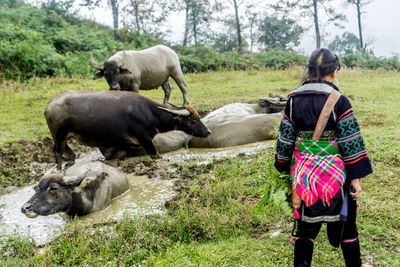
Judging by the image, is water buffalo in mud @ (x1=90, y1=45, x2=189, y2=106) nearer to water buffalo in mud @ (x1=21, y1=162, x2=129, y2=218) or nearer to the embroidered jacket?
water buffalo in mud @ (x1=21, y1=162, x2=129, y2=218)

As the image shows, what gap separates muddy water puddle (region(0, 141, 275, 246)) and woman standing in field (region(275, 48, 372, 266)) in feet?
6.26

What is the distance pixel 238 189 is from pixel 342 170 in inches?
82.1

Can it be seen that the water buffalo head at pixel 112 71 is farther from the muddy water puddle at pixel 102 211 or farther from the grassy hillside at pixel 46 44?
the grassy hillside at pixel 46 44

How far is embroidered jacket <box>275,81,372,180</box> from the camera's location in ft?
7.70

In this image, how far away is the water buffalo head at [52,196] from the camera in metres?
4.25

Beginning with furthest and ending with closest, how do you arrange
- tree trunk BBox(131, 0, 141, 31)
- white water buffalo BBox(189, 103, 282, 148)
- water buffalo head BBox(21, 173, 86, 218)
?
tree trunk BBox(131, 0, 141, 31)
white water buffalo BBox(189, 103, 282, 148)
water buffalo head BBox(21, 173, 86, 218)

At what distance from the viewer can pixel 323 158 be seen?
2.41m

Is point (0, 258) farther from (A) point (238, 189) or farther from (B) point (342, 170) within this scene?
(B) point (342, 170)

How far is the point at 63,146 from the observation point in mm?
→ 6238

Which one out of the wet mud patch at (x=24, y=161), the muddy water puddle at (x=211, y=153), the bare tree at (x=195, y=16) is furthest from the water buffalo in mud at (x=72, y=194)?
the bare tree at (x=195, y=16)

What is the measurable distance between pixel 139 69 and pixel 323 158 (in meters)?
6.67

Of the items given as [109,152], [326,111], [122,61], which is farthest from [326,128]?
[122,61]

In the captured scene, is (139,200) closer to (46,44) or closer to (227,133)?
(227,133)

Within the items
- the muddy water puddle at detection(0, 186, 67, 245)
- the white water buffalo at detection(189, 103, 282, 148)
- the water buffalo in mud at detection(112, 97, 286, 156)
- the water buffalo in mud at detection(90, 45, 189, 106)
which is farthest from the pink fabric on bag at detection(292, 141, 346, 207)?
the water buffalo in mud at detection(90, 45, 189, 106)
